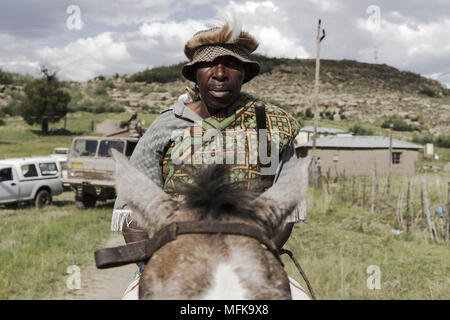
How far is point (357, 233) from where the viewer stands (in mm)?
11812

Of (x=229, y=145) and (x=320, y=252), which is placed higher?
(x=229, y=145)

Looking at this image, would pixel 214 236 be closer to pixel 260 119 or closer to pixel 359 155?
pixel 260 119

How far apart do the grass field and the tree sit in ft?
105

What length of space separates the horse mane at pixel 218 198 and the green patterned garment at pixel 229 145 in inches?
17.2

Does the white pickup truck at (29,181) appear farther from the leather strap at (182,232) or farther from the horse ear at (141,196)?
the leather strap at (182,232)

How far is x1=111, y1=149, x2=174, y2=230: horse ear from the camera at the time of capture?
158 centimetres

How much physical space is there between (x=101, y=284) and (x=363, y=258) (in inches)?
226

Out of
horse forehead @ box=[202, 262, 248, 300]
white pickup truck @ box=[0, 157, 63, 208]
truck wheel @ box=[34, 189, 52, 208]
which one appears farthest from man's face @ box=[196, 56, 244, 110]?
truck wheel @ box=[34, 189, 52, 208]

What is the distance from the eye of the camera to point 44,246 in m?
9.46

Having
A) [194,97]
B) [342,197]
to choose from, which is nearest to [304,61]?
[342,197]

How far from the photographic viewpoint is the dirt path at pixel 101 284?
21.5 feet

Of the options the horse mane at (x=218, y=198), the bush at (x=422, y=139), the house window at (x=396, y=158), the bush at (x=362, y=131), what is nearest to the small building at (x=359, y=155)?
the house window at (x=396, y=158)

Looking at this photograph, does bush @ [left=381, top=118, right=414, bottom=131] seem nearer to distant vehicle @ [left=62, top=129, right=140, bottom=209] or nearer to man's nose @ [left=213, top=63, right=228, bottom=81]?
distant vehicle @ [left=62, top=129, right=140, bottom=209]

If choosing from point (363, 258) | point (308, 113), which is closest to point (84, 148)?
point (363, 258)
